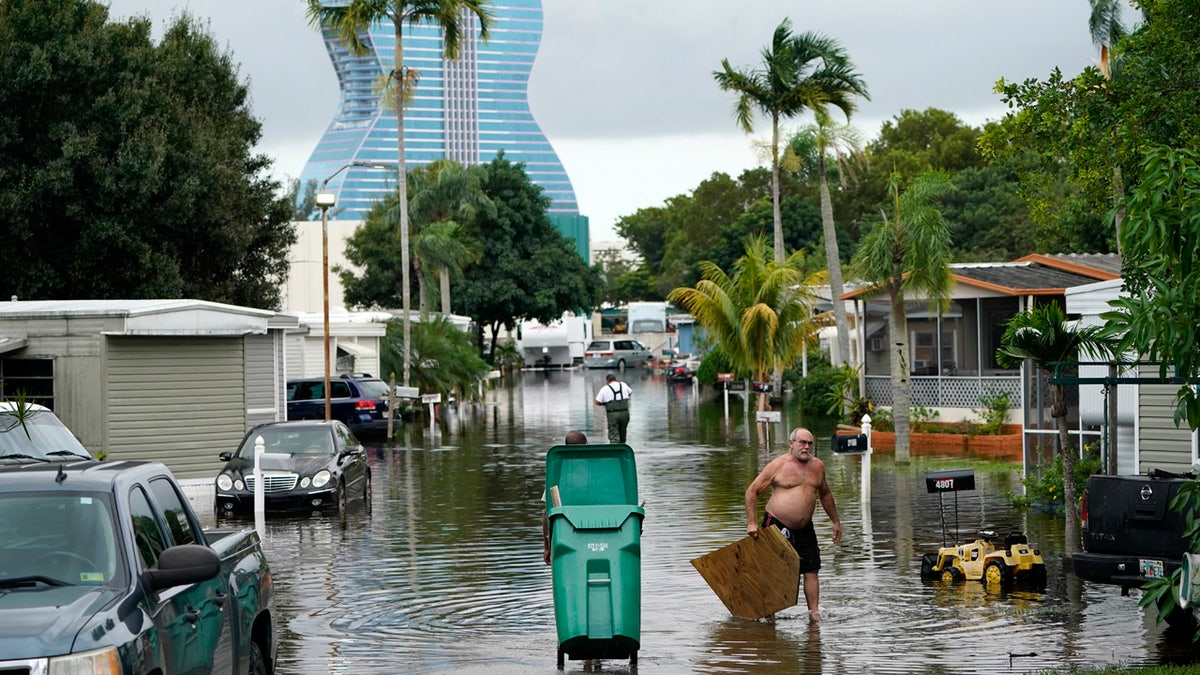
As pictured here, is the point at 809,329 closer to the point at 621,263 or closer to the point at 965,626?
the point at 965,626

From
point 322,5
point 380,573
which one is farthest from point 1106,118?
point 322,5

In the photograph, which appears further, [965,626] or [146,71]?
[146,71]

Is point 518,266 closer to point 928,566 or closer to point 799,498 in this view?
point 928,566

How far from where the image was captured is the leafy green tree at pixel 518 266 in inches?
3378

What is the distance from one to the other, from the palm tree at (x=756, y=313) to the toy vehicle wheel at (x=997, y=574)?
93.1 feet

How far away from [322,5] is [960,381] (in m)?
20.7

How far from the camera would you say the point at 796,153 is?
4909cm

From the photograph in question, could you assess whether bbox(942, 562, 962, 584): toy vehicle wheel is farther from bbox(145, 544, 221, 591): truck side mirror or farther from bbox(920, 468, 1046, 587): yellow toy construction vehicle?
bbox(145, 544, 221, 591): truck side mirror

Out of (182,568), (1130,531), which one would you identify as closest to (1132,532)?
(1130,531)

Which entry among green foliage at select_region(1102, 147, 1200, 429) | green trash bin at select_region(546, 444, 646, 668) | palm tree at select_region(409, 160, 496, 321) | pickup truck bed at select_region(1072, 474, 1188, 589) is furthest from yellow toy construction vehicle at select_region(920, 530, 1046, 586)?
palm tree at select_region(409, 160, 496, 321)

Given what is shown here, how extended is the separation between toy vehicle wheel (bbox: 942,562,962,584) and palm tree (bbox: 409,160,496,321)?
51.2 m

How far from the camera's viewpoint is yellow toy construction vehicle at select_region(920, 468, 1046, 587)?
1443 cm

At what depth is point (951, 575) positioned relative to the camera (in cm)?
1476

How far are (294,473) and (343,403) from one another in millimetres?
17170
